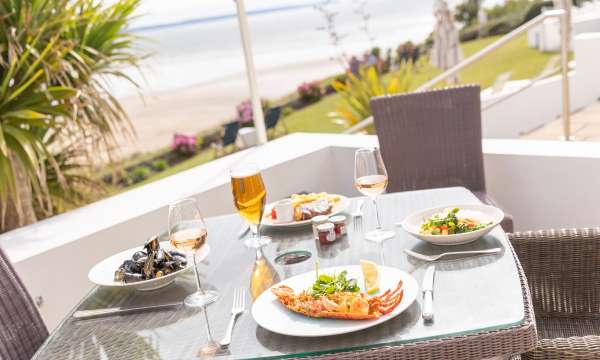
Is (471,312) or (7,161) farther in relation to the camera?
(7,161)

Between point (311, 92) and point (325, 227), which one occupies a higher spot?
point (325, 227)

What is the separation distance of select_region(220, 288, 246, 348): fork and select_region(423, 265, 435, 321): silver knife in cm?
32

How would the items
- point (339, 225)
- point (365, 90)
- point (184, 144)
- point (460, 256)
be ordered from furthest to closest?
point (184, 144)
point (365, 90)
point (339, 225)
point (460, 256)

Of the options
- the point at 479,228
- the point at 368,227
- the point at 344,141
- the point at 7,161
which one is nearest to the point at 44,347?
the point at 368,227

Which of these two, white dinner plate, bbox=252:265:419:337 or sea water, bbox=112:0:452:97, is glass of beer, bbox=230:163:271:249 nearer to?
white dinner plate, bbox=252:265:419:337

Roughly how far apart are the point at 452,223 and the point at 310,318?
436mm

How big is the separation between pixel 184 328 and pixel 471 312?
492mm

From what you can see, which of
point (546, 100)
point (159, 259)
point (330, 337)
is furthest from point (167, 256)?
point (546, 100)

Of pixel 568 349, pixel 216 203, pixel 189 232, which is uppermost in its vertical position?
pixel 189 232

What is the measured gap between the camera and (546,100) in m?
5.55

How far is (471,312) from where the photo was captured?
3.60 ft

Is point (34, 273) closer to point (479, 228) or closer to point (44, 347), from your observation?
point (44, 347)

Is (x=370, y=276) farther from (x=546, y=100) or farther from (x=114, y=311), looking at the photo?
(x=546, y=100)

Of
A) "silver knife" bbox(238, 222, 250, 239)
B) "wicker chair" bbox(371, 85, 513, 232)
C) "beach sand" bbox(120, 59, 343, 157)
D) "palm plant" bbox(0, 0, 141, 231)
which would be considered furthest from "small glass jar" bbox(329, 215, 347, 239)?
"beach sand" bbox(120, 59, 343, 157)
